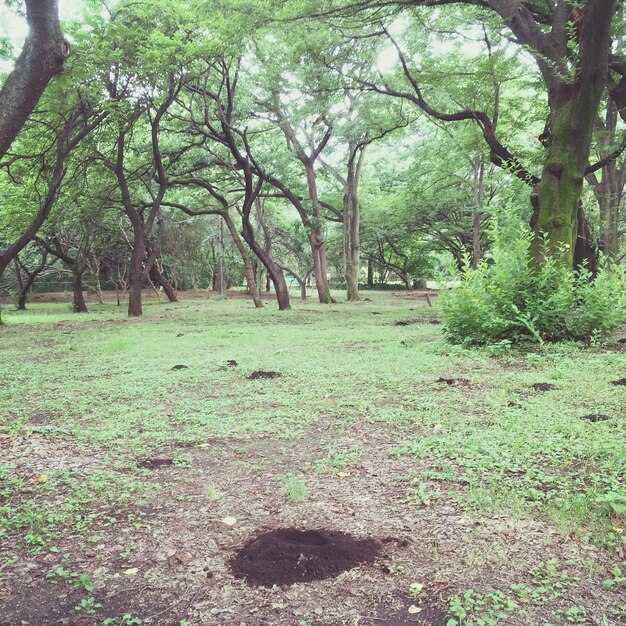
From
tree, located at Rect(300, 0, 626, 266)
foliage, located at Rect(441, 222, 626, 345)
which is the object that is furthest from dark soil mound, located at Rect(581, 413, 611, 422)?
tree, located at Rect(300, 0, 626, 266)

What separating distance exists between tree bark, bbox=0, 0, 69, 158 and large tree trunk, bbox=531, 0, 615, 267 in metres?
5.80

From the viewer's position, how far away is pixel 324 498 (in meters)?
2.62

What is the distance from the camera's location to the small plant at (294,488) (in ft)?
8.55

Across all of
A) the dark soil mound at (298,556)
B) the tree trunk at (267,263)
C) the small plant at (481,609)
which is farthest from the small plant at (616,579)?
the tree trunk at (267,263)

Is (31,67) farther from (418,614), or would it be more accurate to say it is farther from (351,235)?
(351,235)

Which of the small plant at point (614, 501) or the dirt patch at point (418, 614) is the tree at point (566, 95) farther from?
the dirt patch at point (418, 614)

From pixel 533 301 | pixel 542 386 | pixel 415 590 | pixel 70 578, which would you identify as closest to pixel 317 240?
pixel 533 301

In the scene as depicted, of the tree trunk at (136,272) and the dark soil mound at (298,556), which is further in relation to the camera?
the tree trunk at (136,272)

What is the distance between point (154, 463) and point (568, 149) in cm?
674

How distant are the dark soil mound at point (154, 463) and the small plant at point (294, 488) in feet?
2.59

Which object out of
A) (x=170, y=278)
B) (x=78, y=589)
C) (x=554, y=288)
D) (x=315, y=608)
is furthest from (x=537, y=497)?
(x=170, y=278)

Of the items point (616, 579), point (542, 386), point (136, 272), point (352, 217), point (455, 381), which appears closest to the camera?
point (616, 579)

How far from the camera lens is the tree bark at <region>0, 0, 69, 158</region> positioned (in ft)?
10.5

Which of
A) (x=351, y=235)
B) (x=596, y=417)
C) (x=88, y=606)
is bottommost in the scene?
(x=88, y=606)
